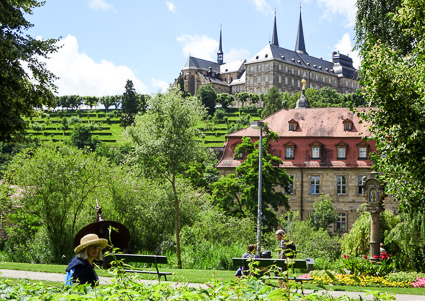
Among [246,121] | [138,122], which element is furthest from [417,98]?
[246,121]

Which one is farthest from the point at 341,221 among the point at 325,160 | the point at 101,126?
the point at 101,126

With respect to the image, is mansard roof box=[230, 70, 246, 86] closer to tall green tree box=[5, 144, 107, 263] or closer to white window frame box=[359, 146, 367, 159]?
white window frame box=[359, 146, 367, 159]

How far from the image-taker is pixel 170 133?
27.3m

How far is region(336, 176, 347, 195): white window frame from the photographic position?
5452cm

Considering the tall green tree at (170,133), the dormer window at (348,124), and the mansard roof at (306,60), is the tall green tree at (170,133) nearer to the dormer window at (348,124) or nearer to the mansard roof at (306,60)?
the dormer window at (348,124)

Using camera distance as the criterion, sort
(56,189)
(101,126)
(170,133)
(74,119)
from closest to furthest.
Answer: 1. (170,133)
2. (56,189)
3. (101,126)
4. (74,119)

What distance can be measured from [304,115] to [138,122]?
32.5 meters

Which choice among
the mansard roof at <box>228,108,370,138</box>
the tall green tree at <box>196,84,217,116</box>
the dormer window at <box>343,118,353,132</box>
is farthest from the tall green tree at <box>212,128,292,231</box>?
the tall green tree at <box>196,84,217,116</box>

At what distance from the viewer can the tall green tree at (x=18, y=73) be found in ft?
50.1

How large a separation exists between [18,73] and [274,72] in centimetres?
14629

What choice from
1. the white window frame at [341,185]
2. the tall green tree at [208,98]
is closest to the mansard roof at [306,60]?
the tall green tree at [208,98]

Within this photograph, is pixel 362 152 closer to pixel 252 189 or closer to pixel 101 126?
pixel 252 189

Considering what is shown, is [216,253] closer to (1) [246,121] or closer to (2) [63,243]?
(2) [63,243]

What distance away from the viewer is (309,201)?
180 feet
